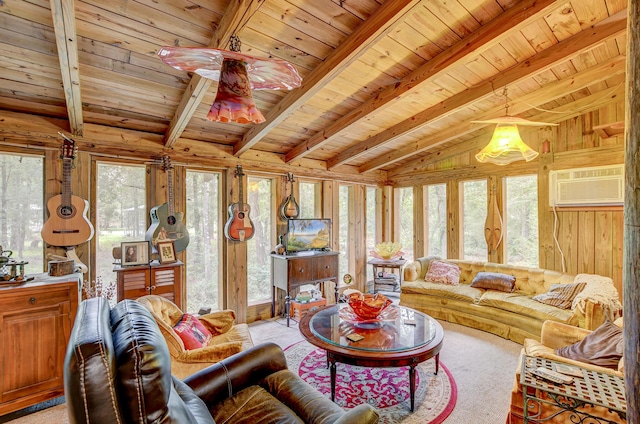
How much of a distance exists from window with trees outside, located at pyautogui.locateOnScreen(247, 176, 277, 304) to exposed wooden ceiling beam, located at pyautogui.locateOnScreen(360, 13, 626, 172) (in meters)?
1.80

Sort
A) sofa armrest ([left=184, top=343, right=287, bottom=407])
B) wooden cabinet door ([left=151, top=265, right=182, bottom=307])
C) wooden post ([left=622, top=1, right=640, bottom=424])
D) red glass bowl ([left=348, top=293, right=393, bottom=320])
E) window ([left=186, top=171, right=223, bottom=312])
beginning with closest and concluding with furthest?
1. wooden post ([left=622, top=1, right=640, bottom=424])
2. sofa armrest ([left=184, top=343, right=287, bottom=407])
3. red glass bowl ([left=348, top=293, right=393, bottom=320])
4. wooden cabinet door ([left=151, top=265, right=182, bottom=307])
5. window ([left=186, top=171, right=223, bottom=312])

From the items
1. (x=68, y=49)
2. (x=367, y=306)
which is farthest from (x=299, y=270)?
(x=68, y=49)

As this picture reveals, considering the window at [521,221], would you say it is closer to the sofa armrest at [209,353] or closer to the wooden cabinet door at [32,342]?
the sofa armrest at [209,353]

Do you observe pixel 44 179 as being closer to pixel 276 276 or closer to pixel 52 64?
pixel 52 64

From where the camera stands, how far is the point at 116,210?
3.30m

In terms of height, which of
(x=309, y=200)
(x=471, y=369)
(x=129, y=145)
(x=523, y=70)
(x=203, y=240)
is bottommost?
(x=471, y=369)

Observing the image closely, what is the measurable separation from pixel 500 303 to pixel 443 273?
2.99ft

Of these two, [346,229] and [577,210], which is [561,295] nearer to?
[577,210]

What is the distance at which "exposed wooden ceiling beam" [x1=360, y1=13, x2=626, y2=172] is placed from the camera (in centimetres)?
229

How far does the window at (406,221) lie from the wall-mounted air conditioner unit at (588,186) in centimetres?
224

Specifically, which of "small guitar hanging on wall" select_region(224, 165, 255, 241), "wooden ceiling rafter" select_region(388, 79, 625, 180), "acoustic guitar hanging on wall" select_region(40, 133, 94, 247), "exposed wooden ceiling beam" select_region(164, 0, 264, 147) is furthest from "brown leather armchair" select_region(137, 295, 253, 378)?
"wooden ceiling rafter" select_region(388, 79, 625, 180)

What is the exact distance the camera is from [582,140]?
3.86 meters

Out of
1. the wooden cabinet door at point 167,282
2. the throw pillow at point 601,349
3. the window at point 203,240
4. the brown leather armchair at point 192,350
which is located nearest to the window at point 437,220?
the throw pillow at point 601,349

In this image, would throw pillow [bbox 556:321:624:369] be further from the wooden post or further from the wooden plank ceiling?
the wooden plank ceiling
